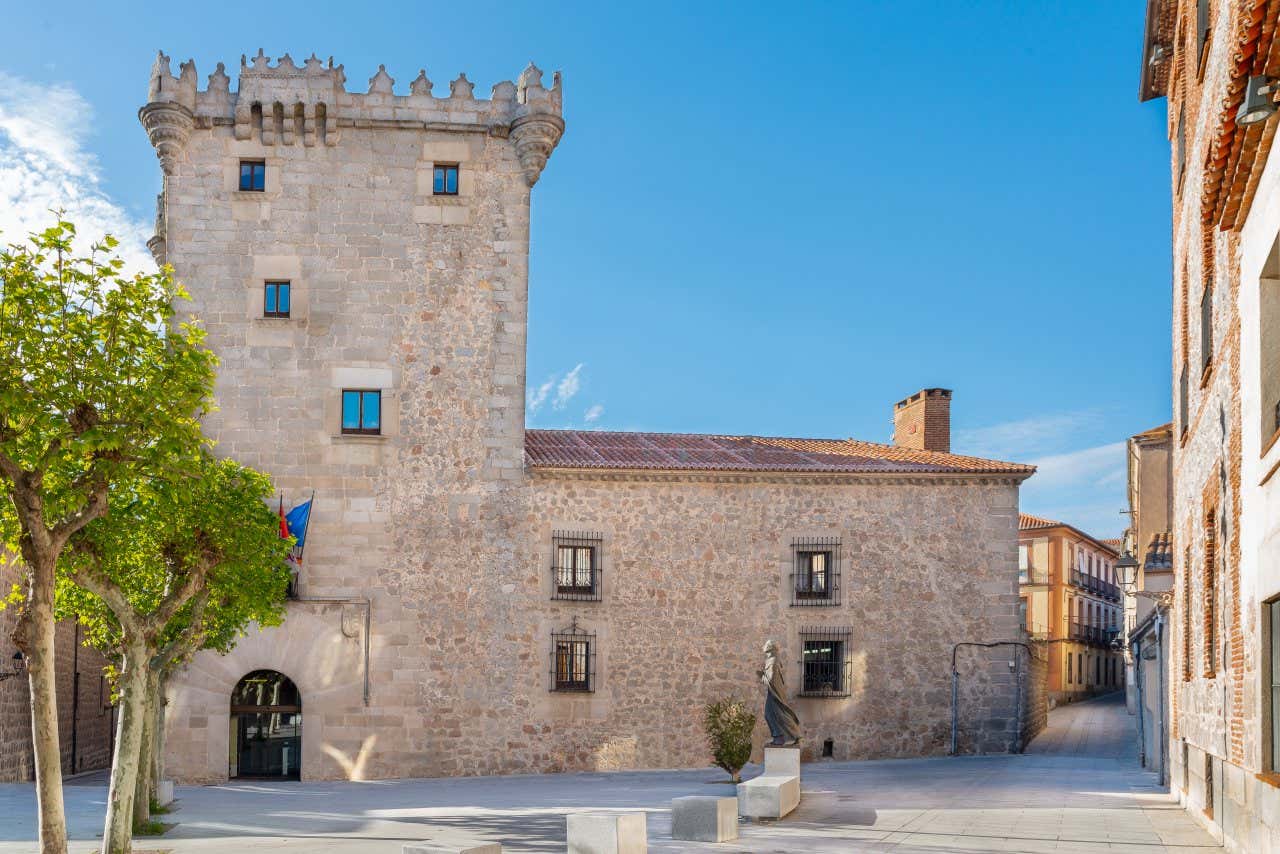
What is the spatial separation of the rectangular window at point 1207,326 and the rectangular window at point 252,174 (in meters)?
18.5

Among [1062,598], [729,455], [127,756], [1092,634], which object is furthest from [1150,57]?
[1092,634]

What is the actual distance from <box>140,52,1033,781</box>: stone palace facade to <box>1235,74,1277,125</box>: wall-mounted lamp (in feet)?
62.4

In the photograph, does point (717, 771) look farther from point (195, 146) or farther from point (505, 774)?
point (195, 146)

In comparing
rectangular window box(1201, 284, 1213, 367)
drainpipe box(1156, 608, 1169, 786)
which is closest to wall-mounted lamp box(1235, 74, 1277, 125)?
rectangular window box(1201, 284, 1213, 367)

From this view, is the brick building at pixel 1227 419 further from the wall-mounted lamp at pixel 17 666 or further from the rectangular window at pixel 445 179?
the wall-mounted lamp at pixel 17 666

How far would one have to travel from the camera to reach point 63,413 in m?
12.9

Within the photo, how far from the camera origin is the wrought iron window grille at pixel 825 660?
2697 centimetres

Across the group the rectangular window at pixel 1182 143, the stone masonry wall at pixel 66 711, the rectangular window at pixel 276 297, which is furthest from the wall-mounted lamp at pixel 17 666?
the rectangular window at pixel 1182 143

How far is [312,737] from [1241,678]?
18326 mm

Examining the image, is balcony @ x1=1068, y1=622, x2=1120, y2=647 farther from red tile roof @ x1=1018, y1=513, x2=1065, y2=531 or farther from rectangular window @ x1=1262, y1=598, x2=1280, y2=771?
rectangular window @ x1=1262, y1=598, x2=1280, y2=771

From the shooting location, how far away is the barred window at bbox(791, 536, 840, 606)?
27.2 metres

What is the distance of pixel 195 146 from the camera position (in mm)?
26594

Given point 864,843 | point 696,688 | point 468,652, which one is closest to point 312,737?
→ point 468,652

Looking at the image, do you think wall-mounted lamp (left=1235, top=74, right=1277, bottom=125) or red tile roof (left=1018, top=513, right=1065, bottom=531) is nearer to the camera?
wall-mounted lamp (left=1235, top=74, right=1277, bottom=125)
